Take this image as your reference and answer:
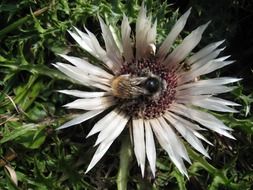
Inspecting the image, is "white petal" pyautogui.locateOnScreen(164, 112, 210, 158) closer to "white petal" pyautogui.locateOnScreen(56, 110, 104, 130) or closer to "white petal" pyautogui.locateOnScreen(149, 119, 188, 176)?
"white petal" pyautogui.locateOnScreen(149, 119, 188, 176)

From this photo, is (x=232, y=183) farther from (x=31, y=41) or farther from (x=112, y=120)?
(x=31, y=41)

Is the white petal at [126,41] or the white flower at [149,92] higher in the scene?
the white petal at [126,41]

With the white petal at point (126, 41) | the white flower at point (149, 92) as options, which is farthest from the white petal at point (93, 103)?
the white petal at point (126, 41)

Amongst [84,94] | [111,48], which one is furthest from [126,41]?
[84,94]

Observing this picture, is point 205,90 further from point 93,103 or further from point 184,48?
point 93,103

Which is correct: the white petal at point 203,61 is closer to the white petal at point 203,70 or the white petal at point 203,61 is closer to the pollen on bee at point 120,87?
the white petal at point 203,70

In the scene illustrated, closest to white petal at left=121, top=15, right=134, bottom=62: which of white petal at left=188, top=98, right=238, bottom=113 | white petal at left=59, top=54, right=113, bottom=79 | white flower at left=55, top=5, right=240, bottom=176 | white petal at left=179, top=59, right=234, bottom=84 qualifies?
white flower at left=55, top=5, right=240, bottom=176

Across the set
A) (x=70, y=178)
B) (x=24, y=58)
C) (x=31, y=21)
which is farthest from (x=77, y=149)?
(x=31, y=21)
